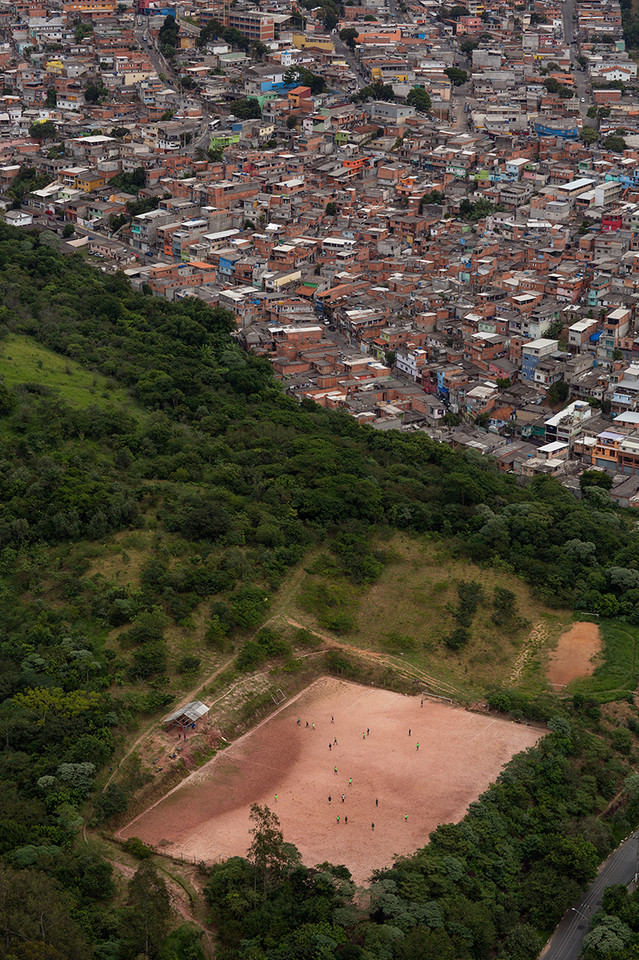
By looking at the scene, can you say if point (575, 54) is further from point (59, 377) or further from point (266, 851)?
point (266, 851)

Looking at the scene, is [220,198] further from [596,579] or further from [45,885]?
[45,885]

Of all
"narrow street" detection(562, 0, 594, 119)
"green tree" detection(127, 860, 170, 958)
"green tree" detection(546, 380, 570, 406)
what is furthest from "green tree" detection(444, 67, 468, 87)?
"green tree" detection(127, 860, 170, 958)

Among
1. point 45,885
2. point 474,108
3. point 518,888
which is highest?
point 474,108

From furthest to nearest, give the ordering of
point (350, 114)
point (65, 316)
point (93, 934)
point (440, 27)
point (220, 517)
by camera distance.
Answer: point (440, 27)
point (350, 114)
point (65, 316)
point (220, 517)
point (93, 934)

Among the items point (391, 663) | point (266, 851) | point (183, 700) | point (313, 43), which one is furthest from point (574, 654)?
point (313, 43)

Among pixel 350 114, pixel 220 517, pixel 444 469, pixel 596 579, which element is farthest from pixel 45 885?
pixel 350 114

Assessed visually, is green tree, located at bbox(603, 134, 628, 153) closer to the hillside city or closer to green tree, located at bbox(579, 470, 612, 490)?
the hillside city

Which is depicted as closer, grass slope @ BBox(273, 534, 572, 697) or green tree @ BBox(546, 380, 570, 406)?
grass slope @ BBox(273, 534, 572, 697)
